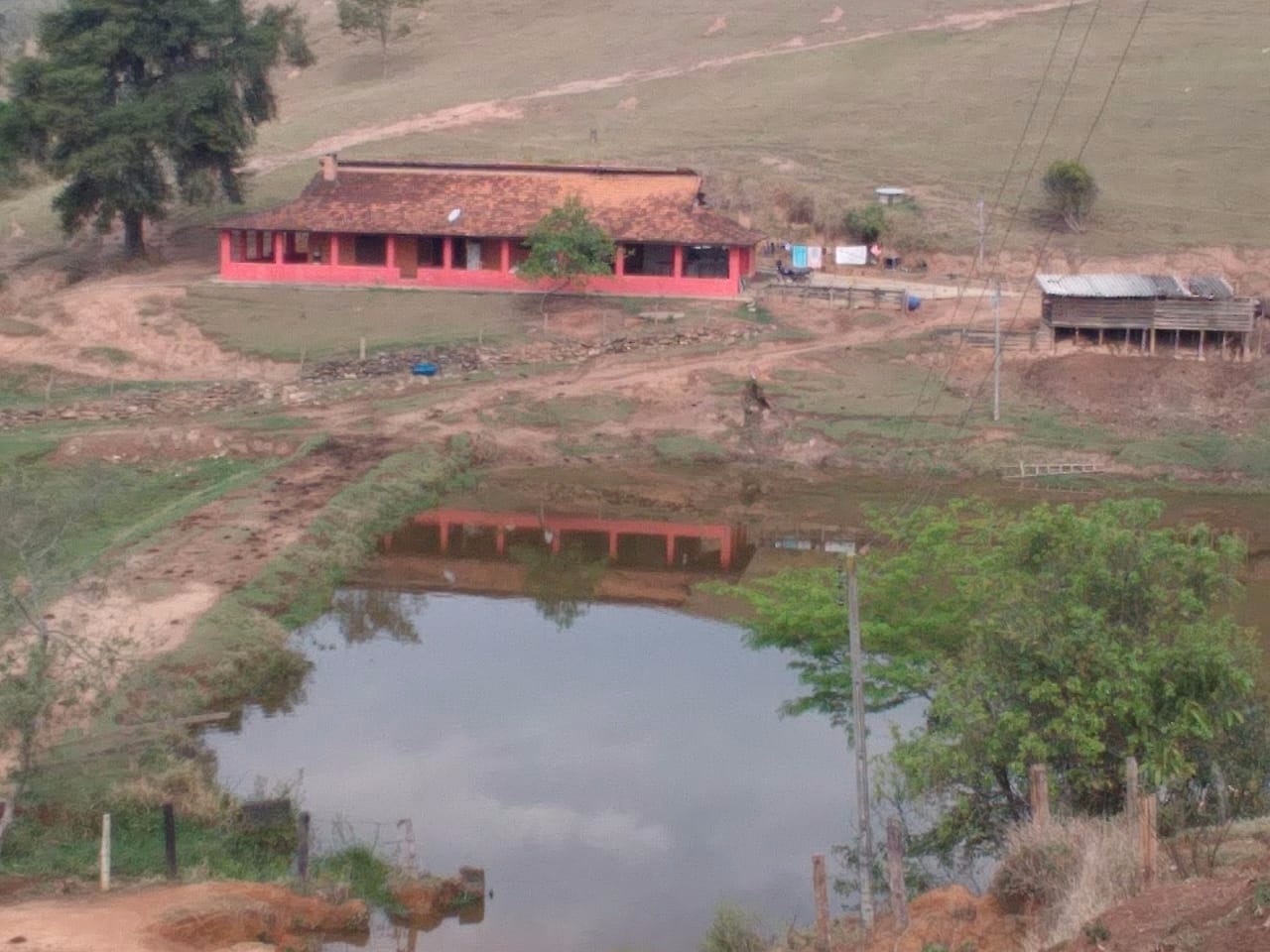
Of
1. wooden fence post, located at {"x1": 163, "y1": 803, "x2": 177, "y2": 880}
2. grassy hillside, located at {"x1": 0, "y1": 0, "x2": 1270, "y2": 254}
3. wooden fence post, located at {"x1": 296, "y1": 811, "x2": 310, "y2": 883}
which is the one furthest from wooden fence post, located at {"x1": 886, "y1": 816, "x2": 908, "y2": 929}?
grassy hillside, located at {"x1": 0, "y1": 0, "x2": 1270, "y2": 254}

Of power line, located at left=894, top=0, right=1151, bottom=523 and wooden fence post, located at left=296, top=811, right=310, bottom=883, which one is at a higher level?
power line, located at left=894, top=0, right=1151, bottom=523

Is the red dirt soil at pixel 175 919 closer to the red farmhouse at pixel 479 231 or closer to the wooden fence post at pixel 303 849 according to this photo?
the wooden fence post at pixel 303 849

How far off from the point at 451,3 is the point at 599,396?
7788cm

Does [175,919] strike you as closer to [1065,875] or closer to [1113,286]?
[1065,875]

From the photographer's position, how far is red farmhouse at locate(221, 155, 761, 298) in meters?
56.2

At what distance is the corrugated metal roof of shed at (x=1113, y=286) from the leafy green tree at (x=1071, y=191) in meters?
12.4

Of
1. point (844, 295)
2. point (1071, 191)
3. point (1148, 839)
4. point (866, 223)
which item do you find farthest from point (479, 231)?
point (1148, 839)

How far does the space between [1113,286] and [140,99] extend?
32.5 meters

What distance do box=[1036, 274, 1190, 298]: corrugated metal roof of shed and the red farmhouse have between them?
1004 centimetres

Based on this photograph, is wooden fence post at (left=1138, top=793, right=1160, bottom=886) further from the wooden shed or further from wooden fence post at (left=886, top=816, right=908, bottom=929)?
the wooden shed

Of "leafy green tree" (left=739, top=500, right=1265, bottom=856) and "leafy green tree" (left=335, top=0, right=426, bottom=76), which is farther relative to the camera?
"leafy green tree" (left=335, top=0, right=426, bottom=76)

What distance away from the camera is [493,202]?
191ft

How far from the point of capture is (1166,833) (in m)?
17.6

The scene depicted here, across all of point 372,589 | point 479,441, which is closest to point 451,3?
point 479,441
